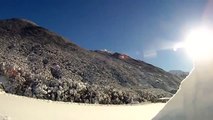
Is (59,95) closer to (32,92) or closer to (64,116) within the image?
(32,92)

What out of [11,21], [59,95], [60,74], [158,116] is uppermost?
[11,21]

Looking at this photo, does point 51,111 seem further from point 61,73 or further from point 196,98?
point 61,73

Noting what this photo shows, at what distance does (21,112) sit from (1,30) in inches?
2940

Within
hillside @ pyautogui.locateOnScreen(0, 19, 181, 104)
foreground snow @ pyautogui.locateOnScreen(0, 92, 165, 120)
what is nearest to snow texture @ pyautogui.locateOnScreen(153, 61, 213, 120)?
foreground snow @ pyautogui.locateOnScreen(0, 92, 165, 120)

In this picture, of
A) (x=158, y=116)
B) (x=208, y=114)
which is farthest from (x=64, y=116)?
(x=208, y=114)

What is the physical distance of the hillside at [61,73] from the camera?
28.0m

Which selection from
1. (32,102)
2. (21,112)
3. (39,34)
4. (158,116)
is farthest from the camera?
(39,34)

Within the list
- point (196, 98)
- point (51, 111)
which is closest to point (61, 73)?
point (51, 111)

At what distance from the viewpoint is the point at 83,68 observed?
67.9 m

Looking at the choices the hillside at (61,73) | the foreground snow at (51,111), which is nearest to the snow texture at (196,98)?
the foreground snow at (51,111)

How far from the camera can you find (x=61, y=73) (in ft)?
192

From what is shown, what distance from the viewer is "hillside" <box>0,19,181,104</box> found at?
91.8 feet

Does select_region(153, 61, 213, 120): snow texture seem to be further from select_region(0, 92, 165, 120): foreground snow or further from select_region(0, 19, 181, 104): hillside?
select_region(0, 19, 181, 104): hillside

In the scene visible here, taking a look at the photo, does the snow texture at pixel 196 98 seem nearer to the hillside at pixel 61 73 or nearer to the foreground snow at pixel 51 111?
the foreground snow at pixel 51 111
